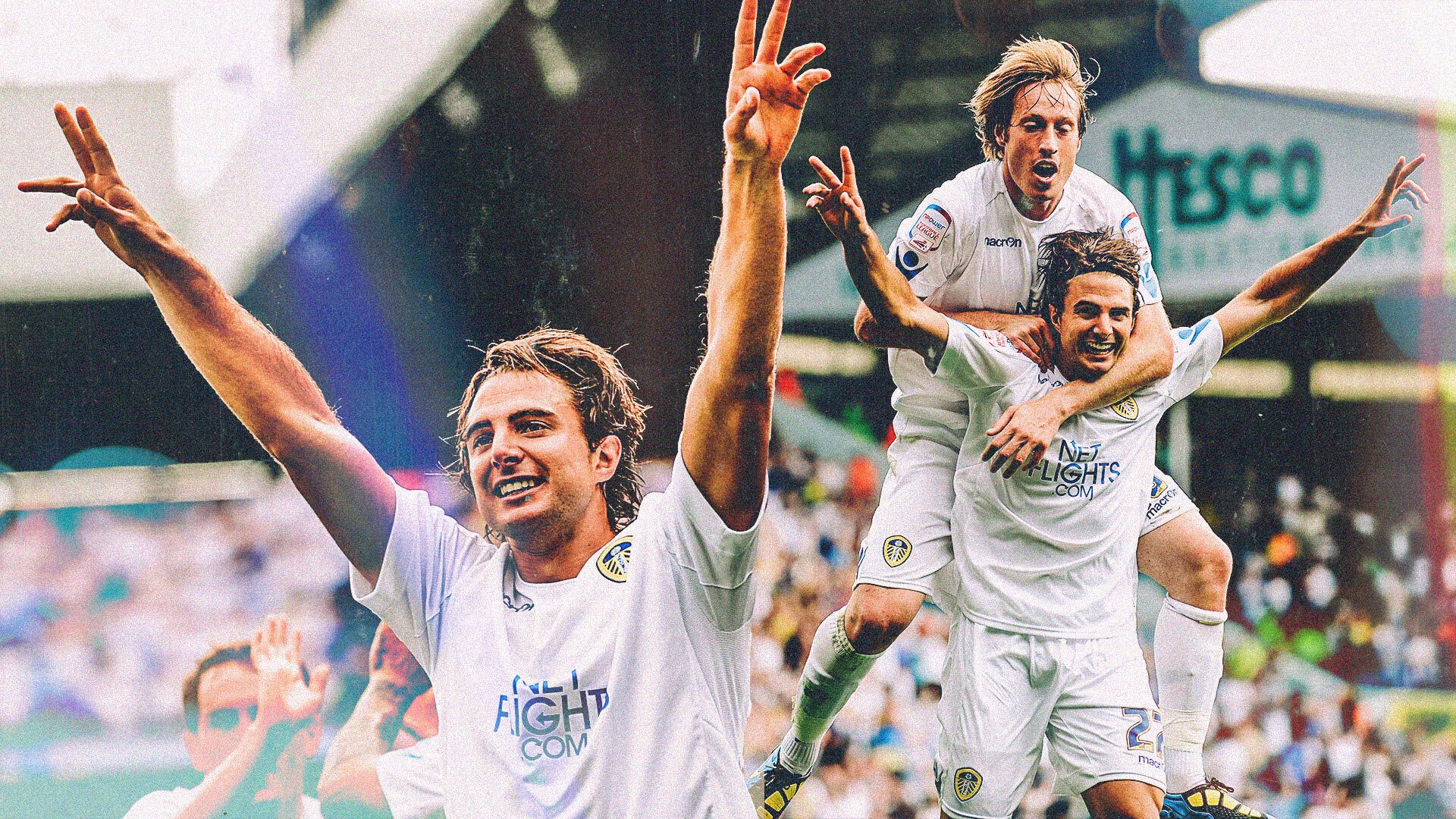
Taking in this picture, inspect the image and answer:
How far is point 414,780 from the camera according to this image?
152 inches

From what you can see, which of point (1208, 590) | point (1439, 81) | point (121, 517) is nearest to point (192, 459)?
point (121, 517)

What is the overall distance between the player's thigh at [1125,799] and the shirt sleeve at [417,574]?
6.38 ft

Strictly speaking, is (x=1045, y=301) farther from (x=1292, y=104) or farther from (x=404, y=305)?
(x=404, y=305)

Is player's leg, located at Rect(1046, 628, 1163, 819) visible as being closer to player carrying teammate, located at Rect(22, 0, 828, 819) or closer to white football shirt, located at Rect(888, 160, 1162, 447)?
white football shirt, located at Rect(888, 160, 1162, 447)

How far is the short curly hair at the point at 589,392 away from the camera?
3.63 meters

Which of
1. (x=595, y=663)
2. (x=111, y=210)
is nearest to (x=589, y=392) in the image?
(x=595, y=663)

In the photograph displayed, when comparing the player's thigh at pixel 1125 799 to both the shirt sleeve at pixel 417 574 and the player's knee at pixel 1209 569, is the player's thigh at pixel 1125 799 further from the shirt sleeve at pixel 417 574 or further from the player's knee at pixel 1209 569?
the shirt sleeve at pixel 417 574

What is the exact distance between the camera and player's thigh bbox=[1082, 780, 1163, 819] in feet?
11.9

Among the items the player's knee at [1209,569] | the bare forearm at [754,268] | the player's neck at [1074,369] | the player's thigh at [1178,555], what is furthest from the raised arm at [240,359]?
the player's knee at [1209,569]

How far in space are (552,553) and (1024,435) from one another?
142cm

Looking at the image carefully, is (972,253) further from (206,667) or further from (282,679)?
(206,667)

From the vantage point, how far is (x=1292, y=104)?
13.2 ft

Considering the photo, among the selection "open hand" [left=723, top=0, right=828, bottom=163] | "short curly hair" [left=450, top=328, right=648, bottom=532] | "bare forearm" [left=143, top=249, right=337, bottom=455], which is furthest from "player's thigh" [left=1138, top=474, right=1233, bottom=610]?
"bare forearm" [left=143, top=249, right=337, bottom=455]

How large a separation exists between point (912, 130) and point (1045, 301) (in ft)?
2.33
